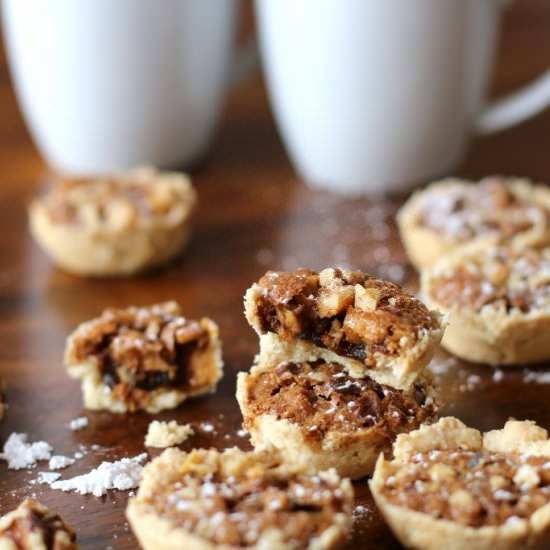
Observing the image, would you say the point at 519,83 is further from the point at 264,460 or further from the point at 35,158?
the point at 264,460

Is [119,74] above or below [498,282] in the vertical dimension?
above

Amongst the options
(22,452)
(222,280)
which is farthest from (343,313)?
(222,280)

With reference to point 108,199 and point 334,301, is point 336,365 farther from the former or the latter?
point 108,199

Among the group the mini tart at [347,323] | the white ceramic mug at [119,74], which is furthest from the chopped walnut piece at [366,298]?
the white ceramic mug at [119,74]

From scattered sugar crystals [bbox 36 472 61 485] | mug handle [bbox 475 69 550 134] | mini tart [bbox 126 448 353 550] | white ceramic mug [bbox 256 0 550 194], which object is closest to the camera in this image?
mini tart [bbox 126 448 353 550]

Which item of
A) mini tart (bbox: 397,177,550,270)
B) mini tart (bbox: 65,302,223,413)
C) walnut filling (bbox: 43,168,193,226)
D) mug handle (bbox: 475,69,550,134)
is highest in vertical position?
mug handle (bbox: 475,69,550,134)

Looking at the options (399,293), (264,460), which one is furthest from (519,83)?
(264,460)

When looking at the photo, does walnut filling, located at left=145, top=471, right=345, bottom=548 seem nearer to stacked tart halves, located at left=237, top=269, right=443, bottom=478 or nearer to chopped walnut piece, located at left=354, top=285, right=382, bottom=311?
stacked tart halves, located at left=237, top=269, right=443, bottom=478

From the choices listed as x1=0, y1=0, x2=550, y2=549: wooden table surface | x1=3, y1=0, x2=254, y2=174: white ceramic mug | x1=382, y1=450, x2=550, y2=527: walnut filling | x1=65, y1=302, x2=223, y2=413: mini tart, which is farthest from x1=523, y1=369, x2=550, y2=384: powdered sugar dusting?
x1=3, y1=0, x2=254, y2=174: white ceramic mug
